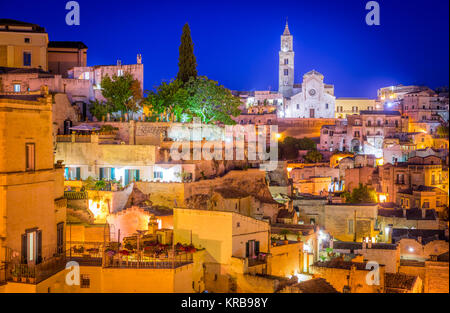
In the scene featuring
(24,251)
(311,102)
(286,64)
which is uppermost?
(286,64)

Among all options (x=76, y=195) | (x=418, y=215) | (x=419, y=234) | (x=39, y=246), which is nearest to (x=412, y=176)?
(x=418, y=215)

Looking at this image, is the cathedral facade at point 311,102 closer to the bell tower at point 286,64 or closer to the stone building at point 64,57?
the bell tower at point 286,64

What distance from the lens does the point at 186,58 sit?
3194cm

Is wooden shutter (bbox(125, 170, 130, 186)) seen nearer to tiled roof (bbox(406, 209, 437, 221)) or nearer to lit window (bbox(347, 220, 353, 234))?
lit window (bbox(347, 220, 353, 234))

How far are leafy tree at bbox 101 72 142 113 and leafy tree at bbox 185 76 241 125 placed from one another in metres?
3.36

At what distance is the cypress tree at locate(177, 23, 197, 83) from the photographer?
31906mm

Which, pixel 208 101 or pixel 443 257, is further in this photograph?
pixel 208 101

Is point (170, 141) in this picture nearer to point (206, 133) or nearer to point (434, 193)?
point (206, 133)

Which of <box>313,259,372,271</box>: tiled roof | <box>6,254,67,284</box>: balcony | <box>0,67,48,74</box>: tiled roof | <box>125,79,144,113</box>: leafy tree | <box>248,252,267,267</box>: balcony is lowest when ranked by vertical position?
<box>313,259,372,271</box>: tiled roof

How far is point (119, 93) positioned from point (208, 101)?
200 inches

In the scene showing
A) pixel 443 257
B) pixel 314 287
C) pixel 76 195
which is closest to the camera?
pixel 314 287

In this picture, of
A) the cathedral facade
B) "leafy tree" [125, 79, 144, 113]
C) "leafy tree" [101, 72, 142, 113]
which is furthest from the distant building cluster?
the cathedral facade

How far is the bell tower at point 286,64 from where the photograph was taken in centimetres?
6875

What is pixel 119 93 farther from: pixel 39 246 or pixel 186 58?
pixel 39 246
